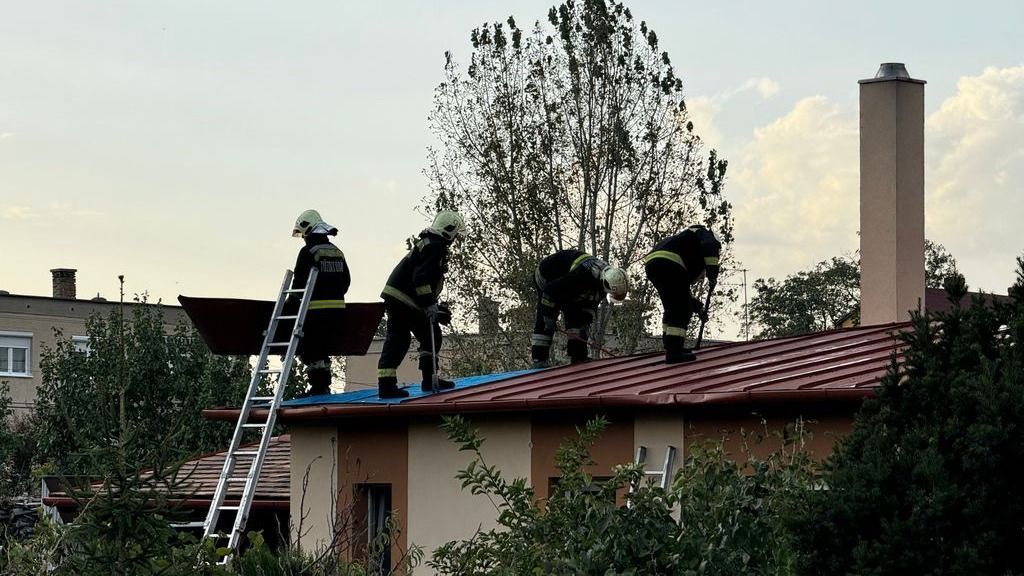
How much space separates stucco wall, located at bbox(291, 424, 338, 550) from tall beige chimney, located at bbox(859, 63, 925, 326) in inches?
267

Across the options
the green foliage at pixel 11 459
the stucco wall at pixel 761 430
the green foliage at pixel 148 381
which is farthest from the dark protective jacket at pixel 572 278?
the green foliage at pixel 148 381

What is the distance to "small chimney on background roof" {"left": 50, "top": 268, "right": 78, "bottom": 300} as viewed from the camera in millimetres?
59031

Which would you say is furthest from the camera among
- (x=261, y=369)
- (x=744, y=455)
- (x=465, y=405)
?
(x=261, y=369)

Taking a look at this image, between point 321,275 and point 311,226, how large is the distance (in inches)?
20.2

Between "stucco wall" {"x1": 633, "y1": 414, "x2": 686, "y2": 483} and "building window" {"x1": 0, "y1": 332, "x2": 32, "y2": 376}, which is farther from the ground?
"building window" {"x1": 0, "y1": 332, "x2": 32, "y2": 376}

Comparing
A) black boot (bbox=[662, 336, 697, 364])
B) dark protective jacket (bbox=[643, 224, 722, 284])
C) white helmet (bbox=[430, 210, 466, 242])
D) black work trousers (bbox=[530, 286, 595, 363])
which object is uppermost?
white helmet (bbox=[430, 210, 466, 242])

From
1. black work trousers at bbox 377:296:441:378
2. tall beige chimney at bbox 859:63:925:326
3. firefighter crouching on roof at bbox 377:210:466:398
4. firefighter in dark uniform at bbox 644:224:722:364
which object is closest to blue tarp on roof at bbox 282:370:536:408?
firefighter crouching on roof at bbox 377:210:466:398

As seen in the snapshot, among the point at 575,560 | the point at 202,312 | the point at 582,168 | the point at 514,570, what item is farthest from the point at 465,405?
the point at 582,168

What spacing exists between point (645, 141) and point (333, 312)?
16.9 m

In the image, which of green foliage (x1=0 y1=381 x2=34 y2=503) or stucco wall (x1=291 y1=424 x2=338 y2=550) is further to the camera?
green foliage (x1=0 y1=381 x2=34 y2=503)

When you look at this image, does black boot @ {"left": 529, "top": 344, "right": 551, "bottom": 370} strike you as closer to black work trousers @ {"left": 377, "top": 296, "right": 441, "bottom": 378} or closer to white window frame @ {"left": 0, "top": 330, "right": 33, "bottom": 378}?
black work trousers @ {"left": 377, "top": 296, "right": 441, "bottom": 378}

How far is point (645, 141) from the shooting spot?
104 ft

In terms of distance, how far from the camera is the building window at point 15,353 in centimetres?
5534

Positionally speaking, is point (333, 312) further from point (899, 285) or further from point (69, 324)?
point (69, 324)
